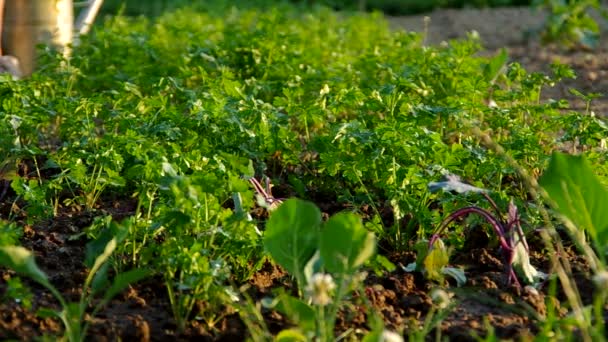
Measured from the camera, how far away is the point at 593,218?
292cm

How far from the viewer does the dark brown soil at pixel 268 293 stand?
273 cm

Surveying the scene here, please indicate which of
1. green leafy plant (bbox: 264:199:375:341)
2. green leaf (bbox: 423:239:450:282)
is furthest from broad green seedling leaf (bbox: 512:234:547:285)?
green leafy plant (bbox: 264:199:375:341)

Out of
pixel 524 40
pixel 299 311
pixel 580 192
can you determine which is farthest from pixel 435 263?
pixel 524 40

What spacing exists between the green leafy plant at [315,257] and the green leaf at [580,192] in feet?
1.78

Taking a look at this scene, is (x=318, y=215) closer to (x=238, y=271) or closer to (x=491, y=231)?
(x=238, y=271)

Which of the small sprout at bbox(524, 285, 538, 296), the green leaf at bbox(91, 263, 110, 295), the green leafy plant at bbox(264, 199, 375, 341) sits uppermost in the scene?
the green leafy plant at bbox(264, 199, 375, 341)

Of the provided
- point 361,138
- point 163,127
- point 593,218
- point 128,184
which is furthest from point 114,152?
point 593,218

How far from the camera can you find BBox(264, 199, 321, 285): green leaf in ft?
9.18

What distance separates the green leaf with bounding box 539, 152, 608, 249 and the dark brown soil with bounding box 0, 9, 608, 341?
172mm

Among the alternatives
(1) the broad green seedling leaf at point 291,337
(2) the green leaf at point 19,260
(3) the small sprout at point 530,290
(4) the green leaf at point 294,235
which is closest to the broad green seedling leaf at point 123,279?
(2) the green leaf at point 19,260

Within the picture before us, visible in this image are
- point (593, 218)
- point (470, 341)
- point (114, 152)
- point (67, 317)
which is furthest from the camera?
point (114, 152)

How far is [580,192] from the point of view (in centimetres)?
291

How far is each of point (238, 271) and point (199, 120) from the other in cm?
69

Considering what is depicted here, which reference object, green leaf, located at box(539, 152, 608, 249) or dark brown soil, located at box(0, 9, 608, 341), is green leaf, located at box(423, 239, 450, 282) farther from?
green leaf, located at box(539, 152, 608, 249)
